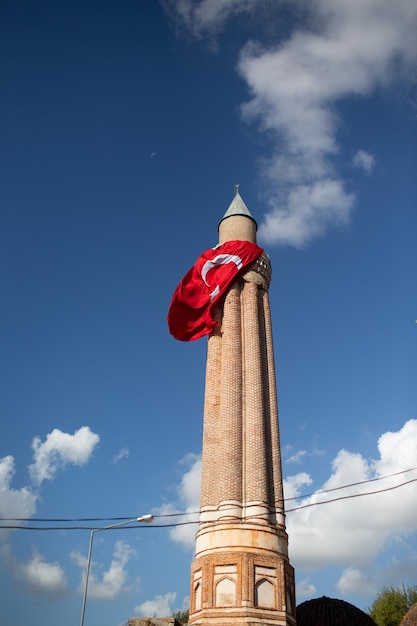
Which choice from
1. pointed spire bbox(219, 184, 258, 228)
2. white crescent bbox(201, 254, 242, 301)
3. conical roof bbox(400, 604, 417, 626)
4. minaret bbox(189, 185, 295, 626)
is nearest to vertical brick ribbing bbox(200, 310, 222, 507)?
minaret bbox(189, 185, 295, 626)

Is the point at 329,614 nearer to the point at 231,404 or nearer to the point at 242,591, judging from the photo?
the point at 242,591

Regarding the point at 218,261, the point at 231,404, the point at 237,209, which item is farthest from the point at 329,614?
the point at 237,209

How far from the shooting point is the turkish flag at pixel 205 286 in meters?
24.7

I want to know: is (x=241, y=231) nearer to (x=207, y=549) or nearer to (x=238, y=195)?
(x=238, y=195)

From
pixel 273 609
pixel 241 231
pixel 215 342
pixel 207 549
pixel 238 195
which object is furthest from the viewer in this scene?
pixel 238 195

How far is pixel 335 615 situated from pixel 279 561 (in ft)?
17.4

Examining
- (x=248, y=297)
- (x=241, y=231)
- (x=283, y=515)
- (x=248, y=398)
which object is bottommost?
(x=283, y=515)

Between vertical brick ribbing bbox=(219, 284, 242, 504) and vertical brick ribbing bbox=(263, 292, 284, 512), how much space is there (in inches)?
54.1

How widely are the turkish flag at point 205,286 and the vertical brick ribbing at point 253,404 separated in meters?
1.08

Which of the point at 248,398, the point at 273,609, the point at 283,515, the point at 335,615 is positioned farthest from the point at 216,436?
the point at 335,615

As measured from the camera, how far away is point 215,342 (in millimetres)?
24047

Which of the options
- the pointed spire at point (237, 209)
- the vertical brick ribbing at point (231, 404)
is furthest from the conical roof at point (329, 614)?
the pointed spire at point (237, 209)

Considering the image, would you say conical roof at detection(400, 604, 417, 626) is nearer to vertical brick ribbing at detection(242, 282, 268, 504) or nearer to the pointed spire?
vertical brick ribbing at detection(242, 282, 268, 504)

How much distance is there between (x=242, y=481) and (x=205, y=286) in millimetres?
8836
